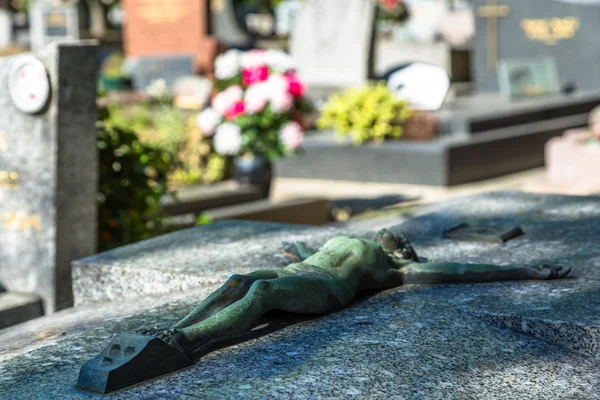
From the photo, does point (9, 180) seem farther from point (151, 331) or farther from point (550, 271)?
point (550, 271)

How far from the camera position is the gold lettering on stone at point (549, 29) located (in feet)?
41.6

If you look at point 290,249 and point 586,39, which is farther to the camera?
point 586,39

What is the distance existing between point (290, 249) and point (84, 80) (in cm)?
147

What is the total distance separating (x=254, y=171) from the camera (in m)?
7.25

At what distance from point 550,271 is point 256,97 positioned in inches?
168

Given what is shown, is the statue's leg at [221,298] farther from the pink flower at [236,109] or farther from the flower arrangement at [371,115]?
the flower arrangement at [371,115]

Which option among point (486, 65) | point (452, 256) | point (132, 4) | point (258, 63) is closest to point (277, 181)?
point (258, 63)

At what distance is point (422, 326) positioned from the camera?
2443 millimetres

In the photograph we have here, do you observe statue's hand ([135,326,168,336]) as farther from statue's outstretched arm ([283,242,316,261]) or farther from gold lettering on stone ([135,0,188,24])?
gold lettering on stone ([135,0,188,24])

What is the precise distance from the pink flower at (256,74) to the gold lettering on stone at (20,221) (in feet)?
9.99

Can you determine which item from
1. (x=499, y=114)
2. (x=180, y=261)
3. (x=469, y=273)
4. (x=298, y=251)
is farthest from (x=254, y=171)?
(x=469, y=273)

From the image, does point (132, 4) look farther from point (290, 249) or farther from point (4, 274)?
point (290, 249)

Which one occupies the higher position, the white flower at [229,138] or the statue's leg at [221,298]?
the white flower at [229,138]

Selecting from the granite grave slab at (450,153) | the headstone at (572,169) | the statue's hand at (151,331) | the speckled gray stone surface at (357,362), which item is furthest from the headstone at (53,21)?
the statue's hand at (151,331)
